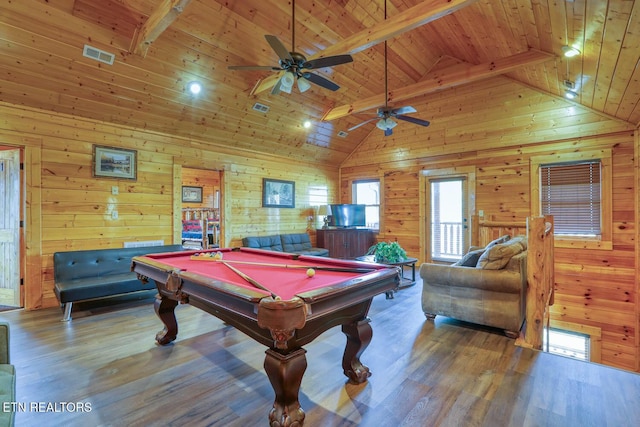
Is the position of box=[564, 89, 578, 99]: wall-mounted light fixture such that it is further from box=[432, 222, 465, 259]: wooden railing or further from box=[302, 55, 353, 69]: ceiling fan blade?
box=[302, 55, 353, 69]: ceiling fan blade

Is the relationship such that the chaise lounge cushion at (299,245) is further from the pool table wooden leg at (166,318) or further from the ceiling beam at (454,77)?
the pool table wooden leg at (166,318)

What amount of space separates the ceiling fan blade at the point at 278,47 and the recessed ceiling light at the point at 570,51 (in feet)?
10.2

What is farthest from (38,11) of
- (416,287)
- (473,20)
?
(416,287)

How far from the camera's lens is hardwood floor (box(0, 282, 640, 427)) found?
1.88 m

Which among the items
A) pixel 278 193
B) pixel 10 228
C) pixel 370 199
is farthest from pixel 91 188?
pixel 370 199

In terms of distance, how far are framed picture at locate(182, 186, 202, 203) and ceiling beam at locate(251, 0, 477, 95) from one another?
695 centimetres

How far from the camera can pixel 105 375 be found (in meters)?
2.35

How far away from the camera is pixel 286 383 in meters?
1.65

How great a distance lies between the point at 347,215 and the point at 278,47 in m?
4.97

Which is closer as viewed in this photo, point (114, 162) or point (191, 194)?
point (114, 162)

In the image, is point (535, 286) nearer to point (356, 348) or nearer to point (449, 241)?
point (356, 348)

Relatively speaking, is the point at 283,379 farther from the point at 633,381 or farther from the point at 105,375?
the point at 633,381

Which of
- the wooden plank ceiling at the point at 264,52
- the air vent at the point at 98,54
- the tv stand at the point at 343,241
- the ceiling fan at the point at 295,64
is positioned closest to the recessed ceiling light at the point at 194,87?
the wooden plank ceiling at the point at 264,52

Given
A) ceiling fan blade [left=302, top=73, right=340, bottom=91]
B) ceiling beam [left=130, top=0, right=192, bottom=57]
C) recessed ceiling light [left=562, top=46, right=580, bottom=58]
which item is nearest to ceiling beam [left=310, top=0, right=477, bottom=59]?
ceiling fan blade [left=302, top=73, right=340, bottom=91]
